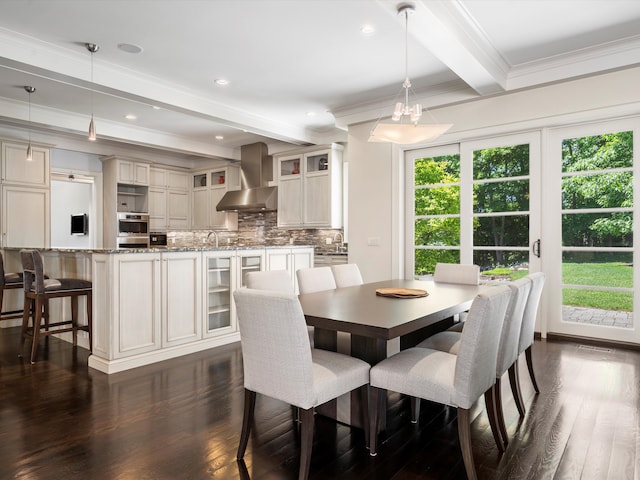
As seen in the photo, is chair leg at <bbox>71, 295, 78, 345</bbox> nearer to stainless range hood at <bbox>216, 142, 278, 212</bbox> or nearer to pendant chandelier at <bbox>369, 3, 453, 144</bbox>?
pendant chandelier at <bbox>369, 3, 453, 144</bbox>

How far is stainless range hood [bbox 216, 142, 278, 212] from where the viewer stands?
7.09 meters

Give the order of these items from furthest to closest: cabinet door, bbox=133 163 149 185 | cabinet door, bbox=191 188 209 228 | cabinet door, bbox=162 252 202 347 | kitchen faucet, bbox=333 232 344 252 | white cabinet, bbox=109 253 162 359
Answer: cabinet door, bbox=191 188 209 228
cabinet door, bbox=133 163 149 185
kitchen faucet, bbox=333 232 344 252
cabinet door, bbox=162 252 202 347
white cabinet, bbox=109 253 162 359

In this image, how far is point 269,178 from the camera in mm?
7270

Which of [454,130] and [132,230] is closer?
[454,130]

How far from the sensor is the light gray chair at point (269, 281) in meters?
2.77

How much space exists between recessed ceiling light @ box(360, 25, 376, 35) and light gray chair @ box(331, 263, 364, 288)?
194cm

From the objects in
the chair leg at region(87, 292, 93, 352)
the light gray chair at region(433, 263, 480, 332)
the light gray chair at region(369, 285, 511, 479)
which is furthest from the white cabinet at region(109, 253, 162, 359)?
the light gray chair at region(433, 263, 480, 332)

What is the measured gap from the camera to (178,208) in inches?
317

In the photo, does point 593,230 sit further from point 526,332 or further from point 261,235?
point 261,235

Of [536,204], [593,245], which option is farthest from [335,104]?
[593,245]

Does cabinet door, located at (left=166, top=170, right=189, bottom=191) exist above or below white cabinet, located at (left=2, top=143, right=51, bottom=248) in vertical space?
above

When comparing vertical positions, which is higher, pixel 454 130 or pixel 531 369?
pixel 454 130

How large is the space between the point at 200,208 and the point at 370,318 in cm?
675

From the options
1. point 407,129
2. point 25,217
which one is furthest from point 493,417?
point 25,217
